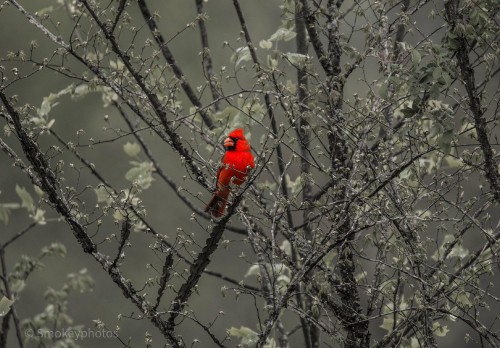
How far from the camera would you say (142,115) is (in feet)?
13.6

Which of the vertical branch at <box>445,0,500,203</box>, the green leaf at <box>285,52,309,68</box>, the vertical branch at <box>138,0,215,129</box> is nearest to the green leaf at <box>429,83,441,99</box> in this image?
the vertical branch at <box>445,0,500,203</box>

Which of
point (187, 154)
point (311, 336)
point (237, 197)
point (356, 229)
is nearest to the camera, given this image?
point (237, 197)

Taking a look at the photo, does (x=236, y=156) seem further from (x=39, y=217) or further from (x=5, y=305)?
(x=5, y=305)

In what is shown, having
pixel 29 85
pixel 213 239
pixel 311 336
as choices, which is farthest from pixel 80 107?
pixel 213 239

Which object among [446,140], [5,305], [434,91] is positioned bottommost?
[5,305]

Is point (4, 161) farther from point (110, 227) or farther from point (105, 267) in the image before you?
point (105, 267)

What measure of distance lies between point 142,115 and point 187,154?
0.34m

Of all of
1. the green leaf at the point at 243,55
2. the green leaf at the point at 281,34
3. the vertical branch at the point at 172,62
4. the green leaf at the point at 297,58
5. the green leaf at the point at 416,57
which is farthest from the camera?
the vertical branch at the point at 172,62

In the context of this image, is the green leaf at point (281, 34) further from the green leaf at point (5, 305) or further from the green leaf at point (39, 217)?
the green leaf at point (5, 305)

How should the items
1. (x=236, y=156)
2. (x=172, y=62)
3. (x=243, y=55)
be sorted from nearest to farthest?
1. (x=243, y=55)
2. (x=172, y=62)
3. (x=236, y=156)

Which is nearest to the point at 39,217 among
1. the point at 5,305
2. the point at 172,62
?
the point at 172,62

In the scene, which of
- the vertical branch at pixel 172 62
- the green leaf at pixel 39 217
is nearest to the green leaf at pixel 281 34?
the vertical branch at pixel 172 62

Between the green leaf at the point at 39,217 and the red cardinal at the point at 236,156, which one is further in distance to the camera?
the green leaf at the point at 39,217

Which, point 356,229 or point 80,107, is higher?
point 80,107
